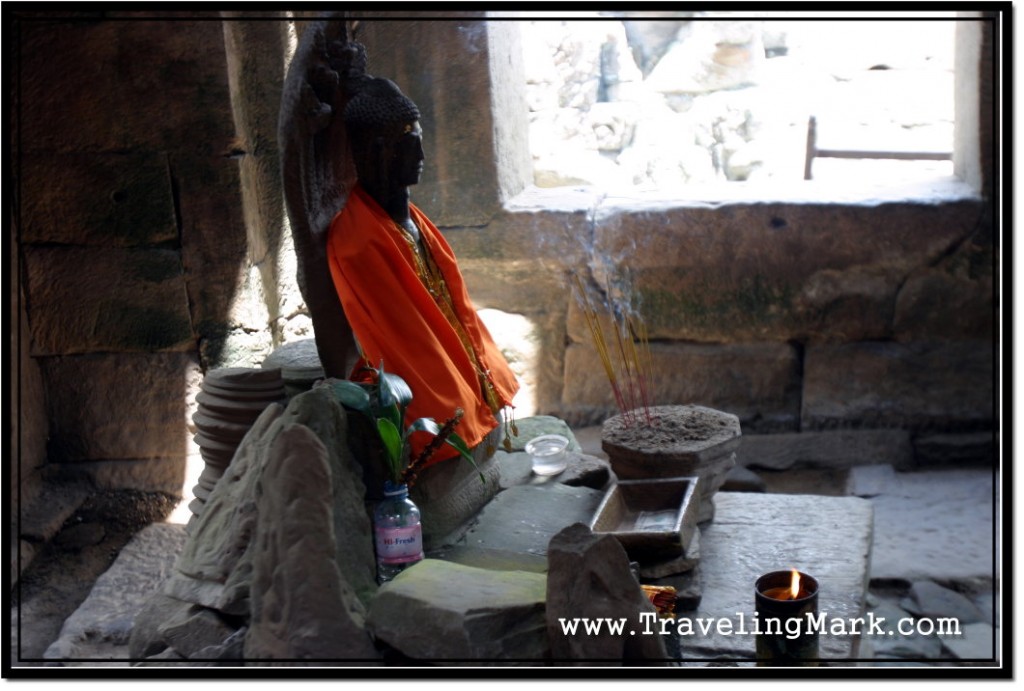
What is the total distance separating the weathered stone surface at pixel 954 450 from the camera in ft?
14.6

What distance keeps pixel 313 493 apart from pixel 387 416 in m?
0.40

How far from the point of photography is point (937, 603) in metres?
3.35

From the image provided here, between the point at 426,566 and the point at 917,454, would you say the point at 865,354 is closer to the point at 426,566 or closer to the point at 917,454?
the point at 917,454

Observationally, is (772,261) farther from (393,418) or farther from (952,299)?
(393,418)

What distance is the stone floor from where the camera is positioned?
306 centimetres

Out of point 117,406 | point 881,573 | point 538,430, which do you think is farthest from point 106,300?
point 881,573

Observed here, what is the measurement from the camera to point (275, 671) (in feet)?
7.09

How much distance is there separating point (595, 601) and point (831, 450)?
2.57 meters

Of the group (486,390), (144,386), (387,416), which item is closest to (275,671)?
(387,416)

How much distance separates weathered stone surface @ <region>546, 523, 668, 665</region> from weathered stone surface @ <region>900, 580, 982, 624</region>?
1.43m

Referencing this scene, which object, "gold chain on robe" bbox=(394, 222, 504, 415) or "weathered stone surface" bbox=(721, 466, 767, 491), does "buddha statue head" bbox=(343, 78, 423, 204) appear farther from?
"weathered stone surface" bbox=(721, 466, 767, 491)

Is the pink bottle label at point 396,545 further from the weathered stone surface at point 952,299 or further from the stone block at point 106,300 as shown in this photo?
the weathered stone surface at point 952,299

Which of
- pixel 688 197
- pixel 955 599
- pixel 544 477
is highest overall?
pixel 688 197

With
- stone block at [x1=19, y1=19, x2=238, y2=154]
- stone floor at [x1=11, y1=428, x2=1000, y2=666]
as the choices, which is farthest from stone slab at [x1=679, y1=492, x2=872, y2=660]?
stone block at [x1=19, y1=19, x2=238, y2=154]
